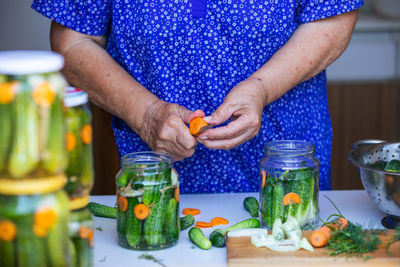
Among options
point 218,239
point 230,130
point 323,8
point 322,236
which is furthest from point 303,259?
point 323,8

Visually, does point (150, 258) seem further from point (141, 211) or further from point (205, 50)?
point (205, 50)

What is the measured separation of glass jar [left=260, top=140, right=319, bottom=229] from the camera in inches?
52.5

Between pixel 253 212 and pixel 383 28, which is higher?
pixel 383 28

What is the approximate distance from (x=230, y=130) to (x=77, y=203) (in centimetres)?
61

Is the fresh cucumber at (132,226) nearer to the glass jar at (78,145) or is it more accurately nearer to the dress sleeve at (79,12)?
the glass jar at (78,145)

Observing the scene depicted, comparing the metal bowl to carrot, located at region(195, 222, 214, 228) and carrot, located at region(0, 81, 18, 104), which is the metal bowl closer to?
carrot, located at region(195, 222, 214, 228)

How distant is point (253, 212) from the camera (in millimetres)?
1493

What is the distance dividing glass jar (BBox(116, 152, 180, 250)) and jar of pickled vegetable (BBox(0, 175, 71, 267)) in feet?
1.26

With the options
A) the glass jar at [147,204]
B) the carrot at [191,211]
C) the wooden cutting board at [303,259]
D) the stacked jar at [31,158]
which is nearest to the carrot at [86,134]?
the stacked jar at [31,158]

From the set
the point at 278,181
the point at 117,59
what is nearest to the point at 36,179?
the point at 278,181

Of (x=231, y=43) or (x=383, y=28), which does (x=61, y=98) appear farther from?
(x=383, y=28)

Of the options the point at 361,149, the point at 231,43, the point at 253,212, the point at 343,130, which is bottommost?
the point at 343,130

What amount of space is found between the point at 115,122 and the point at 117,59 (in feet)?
0.69

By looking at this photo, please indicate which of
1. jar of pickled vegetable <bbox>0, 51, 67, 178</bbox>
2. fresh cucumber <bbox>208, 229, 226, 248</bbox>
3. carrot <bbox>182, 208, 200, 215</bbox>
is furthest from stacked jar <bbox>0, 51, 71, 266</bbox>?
carrot <bbox>182, 208, 200, 215</bbox>
